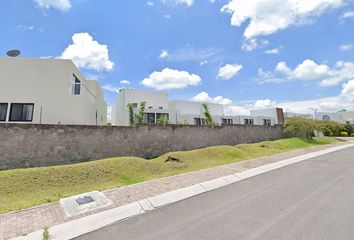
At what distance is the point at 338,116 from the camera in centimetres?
6203

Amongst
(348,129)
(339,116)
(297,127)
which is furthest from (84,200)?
(339,116)

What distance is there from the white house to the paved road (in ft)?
199

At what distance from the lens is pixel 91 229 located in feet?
14.2

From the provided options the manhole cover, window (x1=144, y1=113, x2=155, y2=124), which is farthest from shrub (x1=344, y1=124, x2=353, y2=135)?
the manhole cover

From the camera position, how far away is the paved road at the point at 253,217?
3.84 metres

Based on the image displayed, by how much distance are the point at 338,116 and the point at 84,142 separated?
240 ft

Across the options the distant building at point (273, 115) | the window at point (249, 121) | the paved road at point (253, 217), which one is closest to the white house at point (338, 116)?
the distant building at point (273, 115)

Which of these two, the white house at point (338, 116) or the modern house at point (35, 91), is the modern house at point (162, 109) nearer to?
the modern house at point (35, 91)

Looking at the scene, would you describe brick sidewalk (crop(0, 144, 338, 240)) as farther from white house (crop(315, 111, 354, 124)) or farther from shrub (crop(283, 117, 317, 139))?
white house (crop(315, 111, 354, 124))

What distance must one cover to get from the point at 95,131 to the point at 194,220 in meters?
8.45

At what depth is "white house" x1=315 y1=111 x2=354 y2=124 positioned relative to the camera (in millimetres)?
58469

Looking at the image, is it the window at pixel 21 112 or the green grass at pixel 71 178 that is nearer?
the green grass at pixel 71 178

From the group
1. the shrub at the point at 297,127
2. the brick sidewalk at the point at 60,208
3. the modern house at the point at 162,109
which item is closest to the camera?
the brick sidewalk at the point at 60,208

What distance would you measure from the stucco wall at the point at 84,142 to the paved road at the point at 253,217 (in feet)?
23.1
